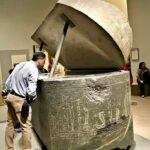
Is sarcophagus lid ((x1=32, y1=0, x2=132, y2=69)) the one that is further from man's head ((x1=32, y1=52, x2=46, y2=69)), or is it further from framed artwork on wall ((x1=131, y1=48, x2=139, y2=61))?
framed artwork on wall ((x1=131, y1=48, x2=139, y2=61))

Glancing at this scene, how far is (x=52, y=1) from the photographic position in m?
8.62

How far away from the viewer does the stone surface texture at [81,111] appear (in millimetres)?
3256

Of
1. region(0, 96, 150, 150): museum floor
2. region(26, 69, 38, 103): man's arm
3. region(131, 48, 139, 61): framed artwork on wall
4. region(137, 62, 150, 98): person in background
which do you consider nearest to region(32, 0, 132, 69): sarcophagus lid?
region(26, 69, 38, 103): man's arm

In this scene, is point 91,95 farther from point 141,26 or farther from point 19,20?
point 141,26

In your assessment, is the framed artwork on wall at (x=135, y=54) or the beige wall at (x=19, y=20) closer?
the beige wall at (x=19, y=20)

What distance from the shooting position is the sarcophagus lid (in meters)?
3.21

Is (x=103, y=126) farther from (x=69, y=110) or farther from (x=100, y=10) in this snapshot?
(x=100, y=10)

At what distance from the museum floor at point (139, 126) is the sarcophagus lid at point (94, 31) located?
3.87 ft

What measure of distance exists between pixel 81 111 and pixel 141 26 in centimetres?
609

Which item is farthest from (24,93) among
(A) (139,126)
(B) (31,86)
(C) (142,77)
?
(C) (142,77)

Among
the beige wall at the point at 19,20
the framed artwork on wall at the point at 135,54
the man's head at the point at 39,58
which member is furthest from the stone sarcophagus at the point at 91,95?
the framed artwork on wall at the point at 135,54

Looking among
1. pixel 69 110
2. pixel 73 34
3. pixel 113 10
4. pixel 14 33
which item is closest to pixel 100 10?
pixel 113 10

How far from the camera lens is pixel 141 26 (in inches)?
341

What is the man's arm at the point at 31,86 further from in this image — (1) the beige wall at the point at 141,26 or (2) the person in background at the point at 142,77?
(1) the beige wall at the point at 141,26
